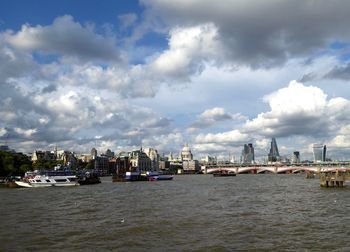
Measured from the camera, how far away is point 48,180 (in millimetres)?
130375

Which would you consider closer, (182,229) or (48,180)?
(182,229)

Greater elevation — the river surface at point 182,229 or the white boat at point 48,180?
the white boat at point 48,180

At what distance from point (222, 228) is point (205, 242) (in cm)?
648

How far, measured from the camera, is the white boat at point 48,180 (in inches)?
5074

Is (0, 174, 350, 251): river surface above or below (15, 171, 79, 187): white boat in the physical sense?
below

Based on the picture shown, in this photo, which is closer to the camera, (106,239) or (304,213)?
(106,239)

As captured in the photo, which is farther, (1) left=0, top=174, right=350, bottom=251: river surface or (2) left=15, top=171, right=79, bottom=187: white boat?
(2) left=15, top=171, right=79, bottom=187: white boat

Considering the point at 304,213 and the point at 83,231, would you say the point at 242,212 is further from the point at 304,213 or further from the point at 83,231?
the point at 83,231

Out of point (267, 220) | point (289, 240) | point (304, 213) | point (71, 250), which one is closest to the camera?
point (71, 250)

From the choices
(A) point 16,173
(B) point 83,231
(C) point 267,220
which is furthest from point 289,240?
(A) point 16,173

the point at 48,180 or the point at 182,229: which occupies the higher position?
the point at 48,180

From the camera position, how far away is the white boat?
128875 mm

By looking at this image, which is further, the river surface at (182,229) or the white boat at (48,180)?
the white boat at (48,180)

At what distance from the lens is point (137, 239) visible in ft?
112
